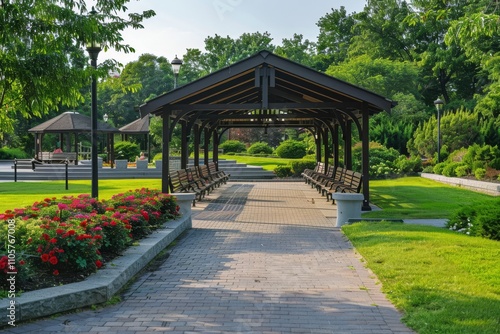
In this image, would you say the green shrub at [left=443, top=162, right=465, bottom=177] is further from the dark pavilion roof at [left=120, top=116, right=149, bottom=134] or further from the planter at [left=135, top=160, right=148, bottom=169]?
the dark pavilion roof at [left=120, top=116, right=149, bottom=134]

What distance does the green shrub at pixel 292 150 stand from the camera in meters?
40.8

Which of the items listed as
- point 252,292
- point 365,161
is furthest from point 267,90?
point 252,292

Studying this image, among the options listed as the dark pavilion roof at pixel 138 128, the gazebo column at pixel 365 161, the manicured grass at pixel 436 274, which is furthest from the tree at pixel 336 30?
the manicured grass at pixel 436 274

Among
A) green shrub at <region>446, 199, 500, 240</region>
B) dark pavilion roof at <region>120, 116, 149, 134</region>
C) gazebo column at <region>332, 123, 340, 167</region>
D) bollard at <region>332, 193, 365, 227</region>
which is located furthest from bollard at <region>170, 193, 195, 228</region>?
dark pavilion roof at <region>120, 116, 149, 134</region>

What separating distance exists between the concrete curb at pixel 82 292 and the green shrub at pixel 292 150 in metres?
33.3

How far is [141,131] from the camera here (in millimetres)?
39188

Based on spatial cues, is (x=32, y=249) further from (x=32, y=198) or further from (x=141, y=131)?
(x=141, y=131)

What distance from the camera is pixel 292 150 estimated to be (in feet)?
135

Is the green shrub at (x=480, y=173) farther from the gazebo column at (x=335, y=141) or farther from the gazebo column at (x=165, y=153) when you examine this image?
the gazebo column at (x=165, y=153)

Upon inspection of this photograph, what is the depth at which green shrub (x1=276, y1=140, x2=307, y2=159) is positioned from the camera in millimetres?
40844

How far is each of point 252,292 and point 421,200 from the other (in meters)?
12.3

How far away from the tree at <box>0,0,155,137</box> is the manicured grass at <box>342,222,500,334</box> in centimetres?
496

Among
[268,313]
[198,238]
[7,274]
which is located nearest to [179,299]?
[268,313]

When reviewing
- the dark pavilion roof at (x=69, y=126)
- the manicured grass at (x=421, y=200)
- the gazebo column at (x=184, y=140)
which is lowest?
the manicured grass at (x=421, y=200)
